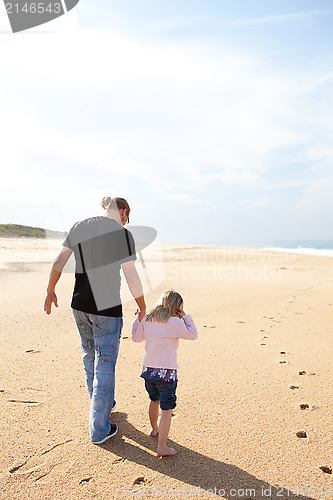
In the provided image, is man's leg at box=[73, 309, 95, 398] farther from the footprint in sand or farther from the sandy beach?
the footprint in sand

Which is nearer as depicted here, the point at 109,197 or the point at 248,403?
the point at 109,197

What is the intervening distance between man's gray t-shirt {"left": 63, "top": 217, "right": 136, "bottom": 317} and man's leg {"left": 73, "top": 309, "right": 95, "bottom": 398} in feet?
0.32

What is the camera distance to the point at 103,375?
10.8ft

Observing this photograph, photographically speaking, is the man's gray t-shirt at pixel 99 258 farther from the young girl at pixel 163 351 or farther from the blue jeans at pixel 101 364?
the young girl at pixel 163 351

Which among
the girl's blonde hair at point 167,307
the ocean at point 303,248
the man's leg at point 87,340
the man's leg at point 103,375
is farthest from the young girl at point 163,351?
the ocean at point 303,248

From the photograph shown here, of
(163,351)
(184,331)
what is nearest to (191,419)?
(163,351)

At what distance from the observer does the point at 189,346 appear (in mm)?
5949

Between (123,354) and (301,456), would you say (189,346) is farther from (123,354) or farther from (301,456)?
(301,456)

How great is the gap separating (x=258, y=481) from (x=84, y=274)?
218 cm

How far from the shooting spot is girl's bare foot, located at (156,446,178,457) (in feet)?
9.95

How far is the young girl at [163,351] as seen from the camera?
123 inches

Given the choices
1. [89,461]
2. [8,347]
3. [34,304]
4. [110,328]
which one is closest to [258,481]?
[89,461]

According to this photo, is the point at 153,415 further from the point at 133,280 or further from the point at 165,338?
the point at 133,280

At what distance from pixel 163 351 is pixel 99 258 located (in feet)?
3.30
